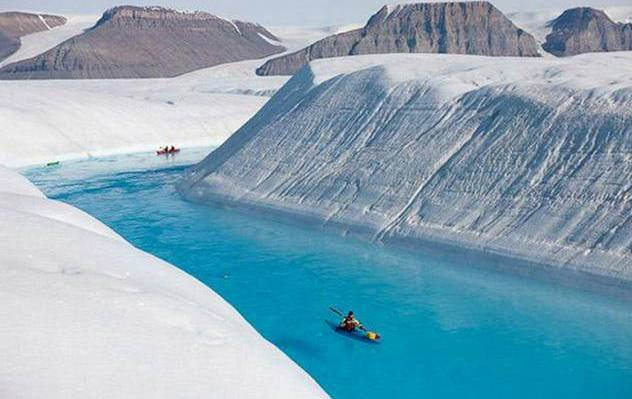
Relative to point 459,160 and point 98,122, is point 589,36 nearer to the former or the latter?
point 98,122

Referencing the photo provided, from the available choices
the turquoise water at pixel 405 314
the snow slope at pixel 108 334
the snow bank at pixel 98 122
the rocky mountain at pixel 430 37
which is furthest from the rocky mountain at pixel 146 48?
the snow slope at pixel 108 334

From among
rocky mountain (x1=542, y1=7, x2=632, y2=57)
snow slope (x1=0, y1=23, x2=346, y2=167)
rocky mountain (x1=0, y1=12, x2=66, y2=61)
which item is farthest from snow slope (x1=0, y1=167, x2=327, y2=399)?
rocky mountain (x1=0, y1=12, x2=66, y2=61)

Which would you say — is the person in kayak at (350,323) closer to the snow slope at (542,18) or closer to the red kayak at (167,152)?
the red kayak at (167,152)

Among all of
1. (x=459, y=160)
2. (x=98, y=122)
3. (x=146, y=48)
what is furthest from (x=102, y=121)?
(x=146, y=48)

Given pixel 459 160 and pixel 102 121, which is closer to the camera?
pixel 459 160

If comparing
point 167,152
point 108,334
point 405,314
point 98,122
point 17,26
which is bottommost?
point 167,152

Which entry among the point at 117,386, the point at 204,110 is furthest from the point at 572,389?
the point at 204,110

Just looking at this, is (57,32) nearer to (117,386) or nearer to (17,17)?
(17,17)
